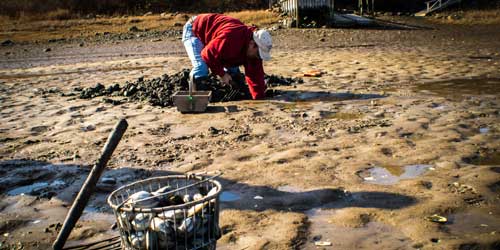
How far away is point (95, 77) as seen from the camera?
11.5m

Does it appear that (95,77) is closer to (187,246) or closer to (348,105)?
(348,105)

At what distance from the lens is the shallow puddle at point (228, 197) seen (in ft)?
12.9

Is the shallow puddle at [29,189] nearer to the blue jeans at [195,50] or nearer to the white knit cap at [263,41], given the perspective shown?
the white knit cap at [263,41]

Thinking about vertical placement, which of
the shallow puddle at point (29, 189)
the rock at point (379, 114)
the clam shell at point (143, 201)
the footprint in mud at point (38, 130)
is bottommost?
the shallow puddle at point (29, 189)

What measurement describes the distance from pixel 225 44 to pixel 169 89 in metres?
2.13

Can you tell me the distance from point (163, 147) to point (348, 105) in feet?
9.82

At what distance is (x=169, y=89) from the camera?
324 inches

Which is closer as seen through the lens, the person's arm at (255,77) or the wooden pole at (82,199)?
the wooden pole at (82,199)

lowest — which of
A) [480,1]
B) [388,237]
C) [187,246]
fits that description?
[388,237]

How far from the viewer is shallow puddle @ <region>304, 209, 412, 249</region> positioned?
121 inches

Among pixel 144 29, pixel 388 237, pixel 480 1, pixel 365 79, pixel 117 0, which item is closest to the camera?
pixel 388 237

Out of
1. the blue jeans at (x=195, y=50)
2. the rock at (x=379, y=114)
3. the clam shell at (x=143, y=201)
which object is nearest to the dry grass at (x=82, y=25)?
the blue jeans at (x=195, y=50)

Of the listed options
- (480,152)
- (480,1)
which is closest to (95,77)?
(480,152)

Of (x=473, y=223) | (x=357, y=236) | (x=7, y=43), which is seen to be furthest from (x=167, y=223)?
(x=7, y=43)
